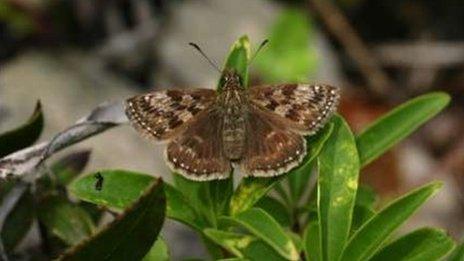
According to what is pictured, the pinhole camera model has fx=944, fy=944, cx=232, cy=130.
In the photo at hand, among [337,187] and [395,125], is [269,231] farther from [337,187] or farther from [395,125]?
[395,125]

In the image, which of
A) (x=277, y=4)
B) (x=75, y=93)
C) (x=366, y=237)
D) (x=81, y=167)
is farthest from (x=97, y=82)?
(x=366, y=237)

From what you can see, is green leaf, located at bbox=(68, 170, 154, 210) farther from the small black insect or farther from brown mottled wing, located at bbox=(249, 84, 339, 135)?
brown mottled wing, located at bbox=(249, 84, 339, 135)

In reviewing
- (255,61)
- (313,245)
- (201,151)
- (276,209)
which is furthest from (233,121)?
(255,61)

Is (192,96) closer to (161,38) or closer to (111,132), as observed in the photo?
(111,132)

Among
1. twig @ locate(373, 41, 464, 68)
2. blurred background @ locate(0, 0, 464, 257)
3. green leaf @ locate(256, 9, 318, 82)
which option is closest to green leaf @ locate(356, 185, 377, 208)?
blurred background @ locate(0, 0, 464, 257)

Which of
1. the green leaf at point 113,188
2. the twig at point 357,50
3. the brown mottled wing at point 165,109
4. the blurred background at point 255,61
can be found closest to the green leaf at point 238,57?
the brown mottled wing at point 165,109
